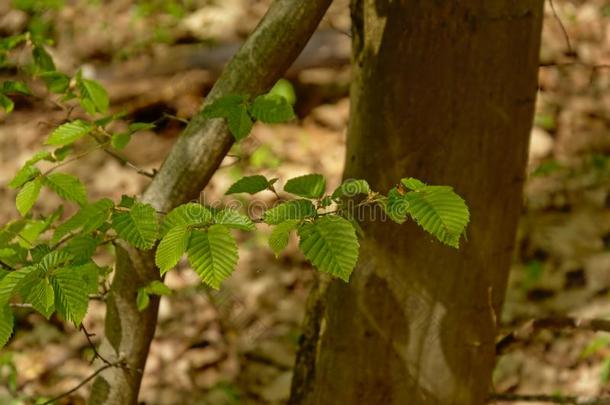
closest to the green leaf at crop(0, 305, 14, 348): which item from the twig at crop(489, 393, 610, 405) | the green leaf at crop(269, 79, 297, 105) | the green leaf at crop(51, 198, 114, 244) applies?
the green leaf at crop(51, 198, 114, 244)

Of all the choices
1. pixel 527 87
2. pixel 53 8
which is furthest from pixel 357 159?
pixel 53 8

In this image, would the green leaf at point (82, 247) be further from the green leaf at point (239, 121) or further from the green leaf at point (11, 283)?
the green leaf at point (239, 121)

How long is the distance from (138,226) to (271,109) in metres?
0.37

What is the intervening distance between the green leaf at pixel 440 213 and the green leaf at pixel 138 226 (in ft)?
1.32

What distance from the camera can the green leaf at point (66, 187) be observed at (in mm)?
1347

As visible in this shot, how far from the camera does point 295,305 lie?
3.44 meters

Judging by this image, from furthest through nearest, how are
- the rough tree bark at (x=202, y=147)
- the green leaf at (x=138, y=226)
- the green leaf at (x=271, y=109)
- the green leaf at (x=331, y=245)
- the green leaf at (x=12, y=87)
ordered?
the green leaf at (x=12, y=87)
the rough tree bark at (x=202, y=147)
the green leaf at (x=271, y=109)
the green leaf at (x=138, y=226)
the green leaf at (x=331, y=245)

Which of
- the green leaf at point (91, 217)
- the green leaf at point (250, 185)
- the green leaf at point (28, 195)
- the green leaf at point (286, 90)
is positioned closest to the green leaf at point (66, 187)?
the green leaf at point (28, 195)

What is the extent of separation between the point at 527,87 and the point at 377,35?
353 millimetres

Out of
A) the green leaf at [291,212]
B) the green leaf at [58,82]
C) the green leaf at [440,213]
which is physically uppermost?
the green leaf at [58,82]

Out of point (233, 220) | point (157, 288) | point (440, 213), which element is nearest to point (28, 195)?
point (157, 288)

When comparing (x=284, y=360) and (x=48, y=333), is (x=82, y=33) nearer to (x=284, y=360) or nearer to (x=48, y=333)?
(x=48, y=333)

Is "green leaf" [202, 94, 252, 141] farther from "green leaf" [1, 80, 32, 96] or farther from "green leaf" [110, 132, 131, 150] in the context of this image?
"green leaf" [1, 80, 32, 96]

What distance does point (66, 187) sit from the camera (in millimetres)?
1358
